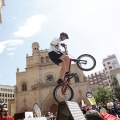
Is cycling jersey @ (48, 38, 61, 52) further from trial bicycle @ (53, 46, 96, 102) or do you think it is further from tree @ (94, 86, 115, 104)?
tree @ (94, 86, 115, 104)

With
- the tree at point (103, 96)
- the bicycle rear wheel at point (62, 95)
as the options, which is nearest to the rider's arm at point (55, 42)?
the bicycle rear wheel at point (62, 95)

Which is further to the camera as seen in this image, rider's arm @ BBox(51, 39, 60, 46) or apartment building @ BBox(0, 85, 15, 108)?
apartment building @ BBox(0, 85, 15, 108)

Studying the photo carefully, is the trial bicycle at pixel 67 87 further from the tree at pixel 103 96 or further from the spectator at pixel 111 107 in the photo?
the tree at pixel 103 96

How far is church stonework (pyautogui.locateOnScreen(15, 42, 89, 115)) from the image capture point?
36.8 metres

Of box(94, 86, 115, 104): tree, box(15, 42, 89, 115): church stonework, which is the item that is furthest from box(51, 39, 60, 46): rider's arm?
box(94, 86, 115, 104): tree

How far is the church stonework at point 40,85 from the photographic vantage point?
1449 inches

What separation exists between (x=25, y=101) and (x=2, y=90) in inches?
1949

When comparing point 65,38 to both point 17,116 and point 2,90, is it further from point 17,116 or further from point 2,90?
point 2,90

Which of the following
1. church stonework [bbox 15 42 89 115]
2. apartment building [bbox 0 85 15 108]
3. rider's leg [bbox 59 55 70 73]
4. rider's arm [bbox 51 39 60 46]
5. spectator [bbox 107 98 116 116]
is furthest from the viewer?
apartment building [bbox 0 85 15 108]

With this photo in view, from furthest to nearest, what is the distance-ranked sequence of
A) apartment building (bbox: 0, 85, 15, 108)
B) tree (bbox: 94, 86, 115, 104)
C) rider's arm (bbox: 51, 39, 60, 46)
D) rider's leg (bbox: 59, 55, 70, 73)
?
apartment building (bbox: 0, 85, 15, 108)
tree (bbox: 94, 86, 115, 104)
rider's arm (bbox: 51, 39, 60, 46)
rider's leg (bbox: 59, 55, 70, 73)

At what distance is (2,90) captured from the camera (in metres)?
82.5

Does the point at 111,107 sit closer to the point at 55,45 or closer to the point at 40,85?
the point at 55,45

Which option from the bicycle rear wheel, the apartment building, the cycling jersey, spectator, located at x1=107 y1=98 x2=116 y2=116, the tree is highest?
the apartment building

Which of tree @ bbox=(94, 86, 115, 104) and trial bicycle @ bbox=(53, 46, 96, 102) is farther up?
tree @ bbox=(94, 86, 115, 104)
